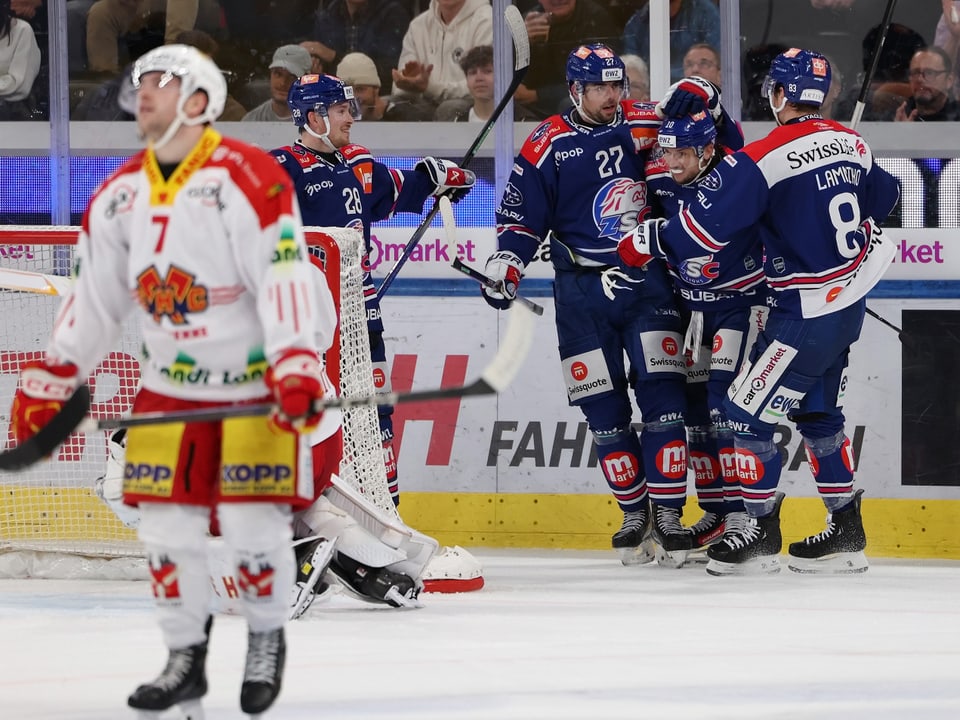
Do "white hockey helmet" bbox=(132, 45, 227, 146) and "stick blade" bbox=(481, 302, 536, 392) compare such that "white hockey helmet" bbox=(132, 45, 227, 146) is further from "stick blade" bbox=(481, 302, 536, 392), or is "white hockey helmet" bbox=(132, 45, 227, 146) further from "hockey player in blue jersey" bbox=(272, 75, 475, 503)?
"hockey player in blue jersey" bbox=(272, 75, 475, 503)

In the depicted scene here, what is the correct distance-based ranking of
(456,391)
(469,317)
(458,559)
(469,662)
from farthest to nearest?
(469,317) < (458,559) < (469,662) < (456,391)

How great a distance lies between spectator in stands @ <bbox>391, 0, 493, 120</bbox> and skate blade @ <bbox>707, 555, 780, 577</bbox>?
6.56 feet

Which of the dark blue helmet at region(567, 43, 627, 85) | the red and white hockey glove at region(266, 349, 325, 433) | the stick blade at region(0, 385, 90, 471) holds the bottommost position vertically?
the stick blade at region(0, 385, 90, 471)

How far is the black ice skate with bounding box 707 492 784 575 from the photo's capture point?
16.5 feet

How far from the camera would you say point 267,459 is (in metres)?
2.76

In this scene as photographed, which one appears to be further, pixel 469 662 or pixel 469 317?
pixel 469 317

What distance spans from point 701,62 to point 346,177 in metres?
1.42

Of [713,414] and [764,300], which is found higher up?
[764,300]

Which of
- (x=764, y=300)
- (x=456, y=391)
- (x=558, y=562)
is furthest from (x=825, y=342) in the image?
(x=456, y=391)

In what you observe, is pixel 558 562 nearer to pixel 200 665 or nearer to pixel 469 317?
pixel 469 317

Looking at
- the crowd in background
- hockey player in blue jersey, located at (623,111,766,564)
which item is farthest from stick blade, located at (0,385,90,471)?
the crowd in background

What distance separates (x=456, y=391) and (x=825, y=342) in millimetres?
2458

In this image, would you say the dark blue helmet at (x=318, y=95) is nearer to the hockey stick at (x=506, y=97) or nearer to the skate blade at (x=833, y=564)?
the hockey stick at (x=506, y=97)

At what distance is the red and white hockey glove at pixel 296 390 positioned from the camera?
260 centimetres
